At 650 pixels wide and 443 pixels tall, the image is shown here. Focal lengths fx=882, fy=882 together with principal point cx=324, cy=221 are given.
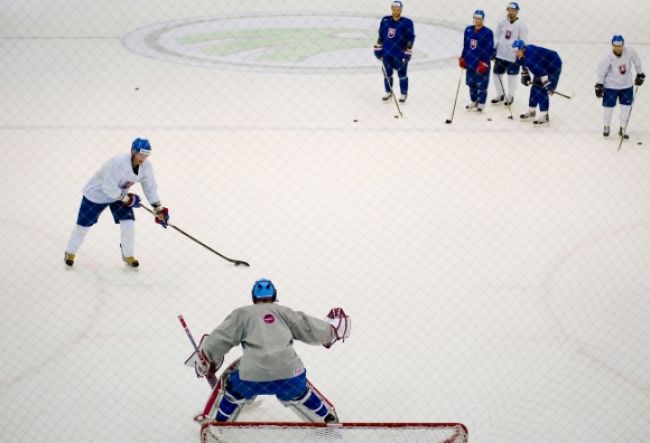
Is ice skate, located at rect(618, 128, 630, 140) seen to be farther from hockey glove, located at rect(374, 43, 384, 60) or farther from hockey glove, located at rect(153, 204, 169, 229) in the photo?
hockey glove, located at rect(153, 204, 169, 229)

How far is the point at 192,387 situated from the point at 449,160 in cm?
415

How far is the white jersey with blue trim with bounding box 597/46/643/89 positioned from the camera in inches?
332

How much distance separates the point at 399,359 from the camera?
5.12m

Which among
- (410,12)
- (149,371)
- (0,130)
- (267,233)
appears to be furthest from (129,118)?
(410,12)

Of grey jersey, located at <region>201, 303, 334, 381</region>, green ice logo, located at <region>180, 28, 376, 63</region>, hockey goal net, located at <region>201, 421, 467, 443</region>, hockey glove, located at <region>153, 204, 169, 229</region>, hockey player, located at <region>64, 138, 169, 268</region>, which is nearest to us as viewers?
hockey goal net, located at <region>201, 421, 467, 443</region>

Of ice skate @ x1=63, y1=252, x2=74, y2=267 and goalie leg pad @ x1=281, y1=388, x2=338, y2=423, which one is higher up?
goalie leg pad @ x1=281, y1=388, x2=338, y2=423

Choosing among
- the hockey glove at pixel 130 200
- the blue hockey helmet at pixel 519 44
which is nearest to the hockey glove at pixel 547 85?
the blue hockey helmet at pixel 519 44

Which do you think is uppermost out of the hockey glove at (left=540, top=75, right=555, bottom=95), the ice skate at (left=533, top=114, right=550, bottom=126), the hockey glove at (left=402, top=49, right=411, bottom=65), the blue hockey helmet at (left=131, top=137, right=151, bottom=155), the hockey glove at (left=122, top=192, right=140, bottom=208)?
the blue hockey helmet at (left=131, top=137, right=151, bottom=155)

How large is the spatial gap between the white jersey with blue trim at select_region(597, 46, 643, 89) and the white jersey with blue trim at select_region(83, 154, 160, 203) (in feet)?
15.7

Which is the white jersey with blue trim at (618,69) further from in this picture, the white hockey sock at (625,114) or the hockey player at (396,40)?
the hockey player at (396,40)

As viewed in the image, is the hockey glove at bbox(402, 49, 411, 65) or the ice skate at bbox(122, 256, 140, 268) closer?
the ice skate at bbox(122, 256, 140, 268)

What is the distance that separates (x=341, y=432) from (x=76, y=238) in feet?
9.71

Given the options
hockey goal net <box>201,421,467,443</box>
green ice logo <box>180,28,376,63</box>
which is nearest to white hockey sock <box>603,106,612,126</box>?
green ice logo <box>180,28,376,63</box>

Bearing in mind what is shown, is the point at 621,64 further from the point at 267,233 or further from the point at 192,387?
the point at 192,387
